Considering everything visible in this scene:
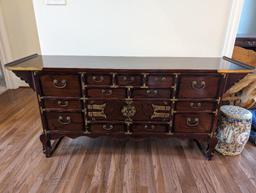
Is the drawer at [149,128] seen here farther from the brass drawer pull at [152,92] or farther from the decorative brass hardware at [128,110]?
the brass drawer pull at [152,92]

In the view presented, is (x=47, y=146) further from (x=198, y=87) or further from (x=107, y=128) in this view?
(x=198, y=87)

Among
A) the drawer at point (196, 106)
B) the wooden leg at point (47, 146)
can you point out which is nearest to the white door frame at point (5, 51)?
the wooden leg at point (47, 146)

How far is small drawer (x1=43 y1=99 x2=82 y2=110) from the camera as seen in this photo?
1.59 metres

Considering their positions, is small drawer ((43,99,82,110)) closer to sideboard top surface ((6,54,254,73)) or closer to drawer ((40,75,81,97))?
drawer ((40,75,81,97))

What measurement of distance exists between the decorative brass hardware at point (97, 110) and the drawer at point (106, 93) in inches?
3.5

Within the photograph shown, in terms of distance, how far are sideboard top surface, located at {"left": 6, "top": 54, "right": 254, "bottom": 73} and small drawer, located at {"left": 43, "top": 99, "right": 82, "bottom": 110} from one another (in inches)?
10.8

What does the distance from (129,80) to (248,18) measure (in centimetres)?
294

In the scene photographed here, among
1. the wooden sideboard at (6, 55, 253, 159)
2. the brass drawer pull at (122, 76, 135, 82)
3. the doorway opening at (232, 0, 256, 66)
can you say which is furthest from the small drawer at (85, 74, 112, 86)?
the doorway opening at (232, 0, 256, 66)

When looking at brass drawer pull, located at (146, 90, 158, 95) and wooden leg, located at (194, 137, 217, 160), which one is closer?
brass drawer pull, located at (146, 90, 158, 95)

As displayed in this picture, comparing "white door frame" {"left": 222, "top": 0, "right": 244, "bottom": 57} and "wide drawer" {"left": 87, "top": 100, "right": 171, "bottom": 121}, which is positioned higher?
"white door frame" {"left": 222, "top": 0, "right": 244, "bottom": 57}

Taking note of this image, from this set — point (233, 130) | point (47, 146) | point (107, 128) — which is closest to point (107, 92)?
point (107, 128)

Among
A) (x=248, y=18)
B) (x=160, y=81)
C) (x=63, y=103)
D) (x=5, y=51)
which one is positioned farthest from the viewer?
(x=248, y=18)

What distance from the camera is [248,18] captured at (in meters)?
3.29

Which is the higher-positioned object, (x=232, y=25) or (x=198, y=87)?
(x=232, y=25)
